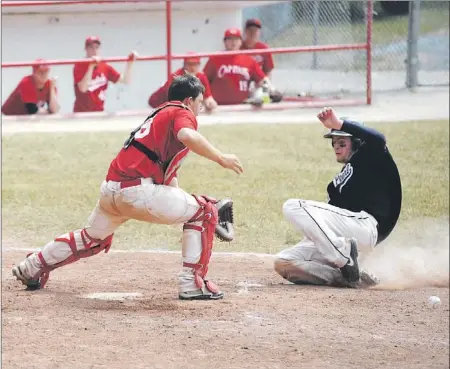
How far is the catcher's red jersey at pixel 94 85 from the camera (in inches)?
579

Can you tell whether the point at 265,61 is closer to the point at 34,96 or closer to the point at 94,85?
the point at 94,85

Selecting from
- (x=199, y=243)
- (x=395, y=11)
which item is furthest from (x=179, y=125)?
(x=395, y=11)

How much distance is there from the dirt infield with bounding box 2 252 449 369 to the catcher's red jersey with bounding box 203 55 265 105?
7622 mm

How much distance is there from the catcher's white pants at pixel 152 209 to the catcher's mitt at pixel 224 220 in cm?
46

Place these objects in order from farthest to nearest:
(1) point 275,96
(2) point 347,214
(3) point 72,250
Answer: (1) point 275,96 → (2) point 347,214 → (3) point 72,250

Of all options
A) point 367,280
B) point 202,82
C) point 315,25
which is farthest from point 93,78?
point 367,280

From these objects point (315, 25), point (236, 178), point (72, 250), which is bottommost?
point (236, 178)

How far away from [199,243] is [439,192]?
17.9ft

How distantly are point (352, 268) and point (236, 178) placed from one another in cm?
494

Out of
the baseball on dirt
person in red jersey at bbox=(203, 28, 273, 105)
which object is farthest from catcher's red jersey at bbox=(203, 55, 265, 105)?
the baseball on dirt

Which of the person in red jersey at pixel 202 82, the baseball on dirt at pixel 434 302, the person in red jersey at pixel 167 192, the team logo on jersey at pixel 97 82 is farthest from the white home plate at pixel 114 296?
the team logo on jersey at pixel 97 82

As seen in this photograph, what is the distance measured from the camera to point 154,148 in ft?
22.6

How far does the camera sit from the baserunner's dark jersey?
7.55 m

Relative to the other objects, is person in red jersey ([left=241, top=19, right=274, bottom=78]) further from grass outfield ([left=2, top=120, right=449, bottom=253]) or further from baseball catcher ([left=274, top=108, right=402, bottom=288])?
baseball catcher ([left=274, top=108, right=402, bottom=288])
